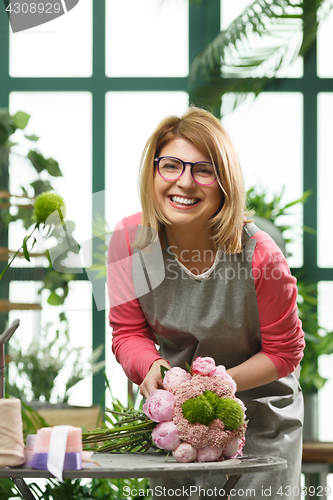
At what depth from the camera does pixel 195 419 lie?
0.86 m

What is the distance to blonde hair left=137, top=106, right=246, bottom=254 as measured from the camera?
3.81 ft

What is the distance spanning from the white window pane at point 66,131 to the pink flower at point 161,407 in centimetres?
218

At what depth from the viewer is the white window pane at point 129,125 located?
10.1 feet

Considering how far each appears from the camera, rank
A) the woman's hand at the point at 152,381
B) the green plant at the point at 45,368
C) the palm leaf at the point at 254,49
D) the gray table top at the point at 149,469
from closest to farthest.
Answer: the gray table top at the point at 149,469, the woman's hand at the point at 152,381, the green plant at the point at 45,368, the palm leaf at the point at 254,49

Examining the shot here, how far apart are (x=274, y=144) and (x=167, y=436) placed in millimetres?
2525

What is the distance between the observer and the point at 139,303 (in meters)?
1.30

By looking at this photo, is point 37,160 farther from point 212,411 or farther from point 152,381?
point 212,411

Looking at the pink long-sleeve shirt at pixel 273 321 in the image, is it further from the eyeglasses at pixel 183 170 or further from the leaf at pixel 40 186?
the leaf at pixel 40 186

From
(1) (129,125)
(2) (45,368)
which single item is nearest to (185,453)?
(2) (45,368)

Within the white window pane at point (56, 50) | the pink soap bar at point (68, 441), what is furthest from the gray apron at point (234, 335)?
the white window pane at point (56, 50)

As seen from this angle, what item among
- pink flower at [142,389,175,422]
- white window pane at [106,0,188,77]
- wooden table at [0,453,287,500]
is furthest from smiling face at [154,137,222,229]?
white window pane at [106,0,188,77]

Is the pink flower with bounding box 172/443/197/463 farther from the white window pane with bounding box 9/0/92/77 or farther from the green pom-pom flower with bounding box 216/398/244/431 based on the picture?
the white window pane with bounding box 9/0/92/77

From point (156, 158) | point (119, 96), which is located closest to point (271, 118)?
point (119, 96)

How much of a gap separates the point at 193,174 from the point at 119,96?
7.02 feet
